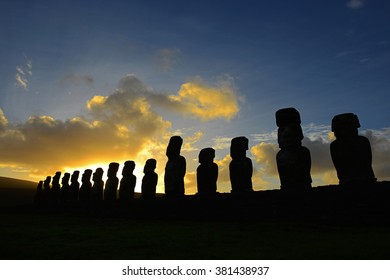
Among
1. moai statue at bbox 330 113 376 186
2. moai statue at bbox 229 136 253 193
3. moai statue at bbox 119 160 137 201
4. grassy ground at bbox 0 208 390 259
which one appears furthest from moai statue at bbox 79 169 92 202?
moai statue at bbox 330 113 376 186

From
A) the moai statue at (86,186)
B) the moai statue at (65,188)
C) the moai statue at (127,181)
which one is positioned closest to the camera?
the moai statue at (127,181)

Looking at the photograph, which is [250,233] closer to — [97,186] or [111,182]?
[111,182]

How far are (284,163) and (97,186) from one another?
49.2 ft

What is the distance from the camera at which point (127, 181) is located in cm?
1783

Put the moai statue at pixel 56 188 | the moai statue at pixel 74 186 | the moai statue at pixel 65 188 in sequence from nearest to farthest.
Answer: the moai statue at pixel 74 186 → the moai statue at pixel 65 188 → the moai statue at pixel 56 188

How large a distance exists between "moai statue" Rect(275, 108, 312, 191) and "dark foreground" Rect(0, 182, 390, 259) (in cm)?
125

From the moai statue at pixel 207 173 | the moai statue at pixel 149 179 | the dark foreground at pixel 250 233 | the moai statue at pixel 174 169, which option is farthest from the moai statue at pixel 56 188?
the dark foreground at pixel 250 233

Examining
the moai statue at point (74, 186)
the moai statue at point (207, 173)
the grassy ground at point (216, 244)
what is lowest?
the grassy ground at point (216, 244)

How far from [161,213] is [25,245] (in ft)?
20.4

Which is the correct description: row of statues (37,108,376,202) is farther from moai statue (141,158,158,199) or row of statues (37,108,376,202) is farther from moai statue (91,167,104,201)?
moai statue (91,167,104,201)

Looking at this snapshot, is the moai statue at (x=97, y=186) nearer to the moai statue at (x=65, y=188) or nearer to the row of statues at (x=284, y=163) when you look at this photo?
the moai statue at (x=65, y=188)

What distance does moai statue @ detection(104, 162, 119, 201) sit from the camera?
773 inches

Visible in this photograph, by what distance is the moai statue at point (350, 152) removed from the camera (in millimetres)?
9387

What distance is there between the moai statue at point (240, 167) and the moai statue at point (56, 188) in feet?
64.4
